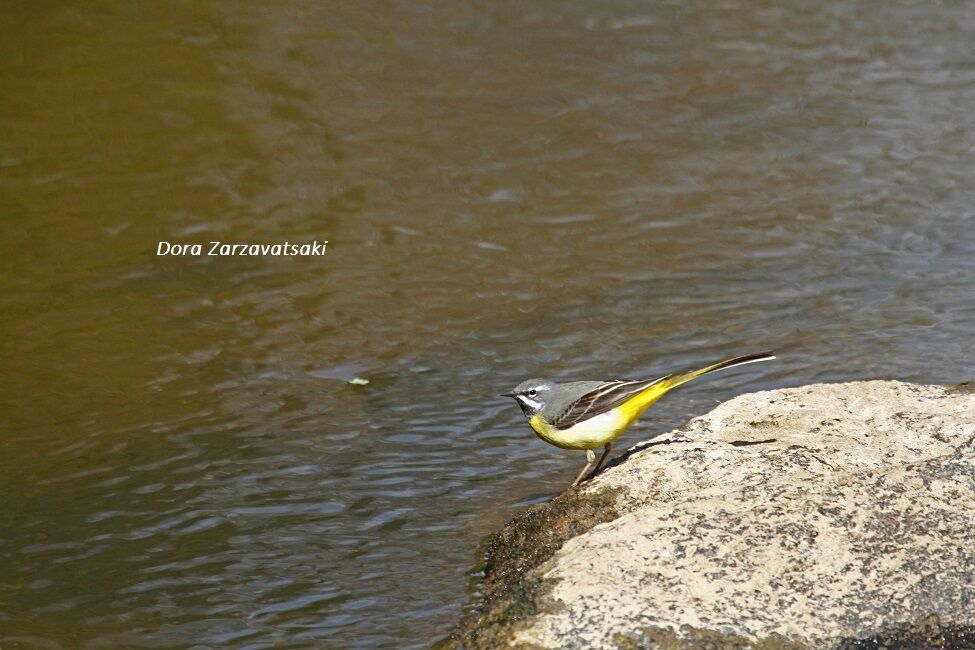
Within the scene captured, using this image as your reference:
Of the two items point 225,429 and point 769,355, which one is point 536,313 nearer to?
point 225,429

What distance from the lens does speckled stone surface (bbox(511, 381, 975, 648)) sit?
4535 millimetres

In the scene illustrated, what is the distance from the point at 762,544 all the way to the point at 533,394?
5.61ft

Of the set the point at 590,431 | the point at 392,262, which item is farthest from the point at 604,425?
the point at 392,262

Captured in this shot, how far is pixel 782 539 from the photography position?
486 cm

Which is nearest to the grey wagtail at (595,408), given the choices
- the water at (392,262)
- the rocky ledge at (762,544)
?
the rocky ledge at (762,544)

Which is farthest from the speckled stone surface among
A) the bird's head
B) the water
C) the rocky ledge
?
the water

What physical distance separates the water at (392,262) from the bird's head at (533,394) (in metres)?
0.70

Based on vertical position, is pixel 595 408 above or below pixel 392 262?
above

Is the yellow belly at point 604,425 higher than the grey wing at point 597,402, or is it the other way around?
the grey wing at point 597,402

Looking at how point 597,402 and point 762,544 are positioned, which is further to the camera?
point 597,402

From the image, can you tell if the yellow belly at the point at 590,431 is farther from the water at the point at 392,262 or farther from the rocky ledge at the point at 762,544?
the water at the point at 392,262

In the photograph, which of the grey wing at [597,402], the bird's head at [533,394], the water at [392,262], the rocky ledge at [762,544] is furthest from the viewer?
the water at [392,262]

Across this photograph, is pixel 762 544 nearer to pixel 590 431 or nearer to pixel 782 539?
pixel 782 539

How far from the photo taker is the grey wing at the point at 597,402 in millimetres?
5891
